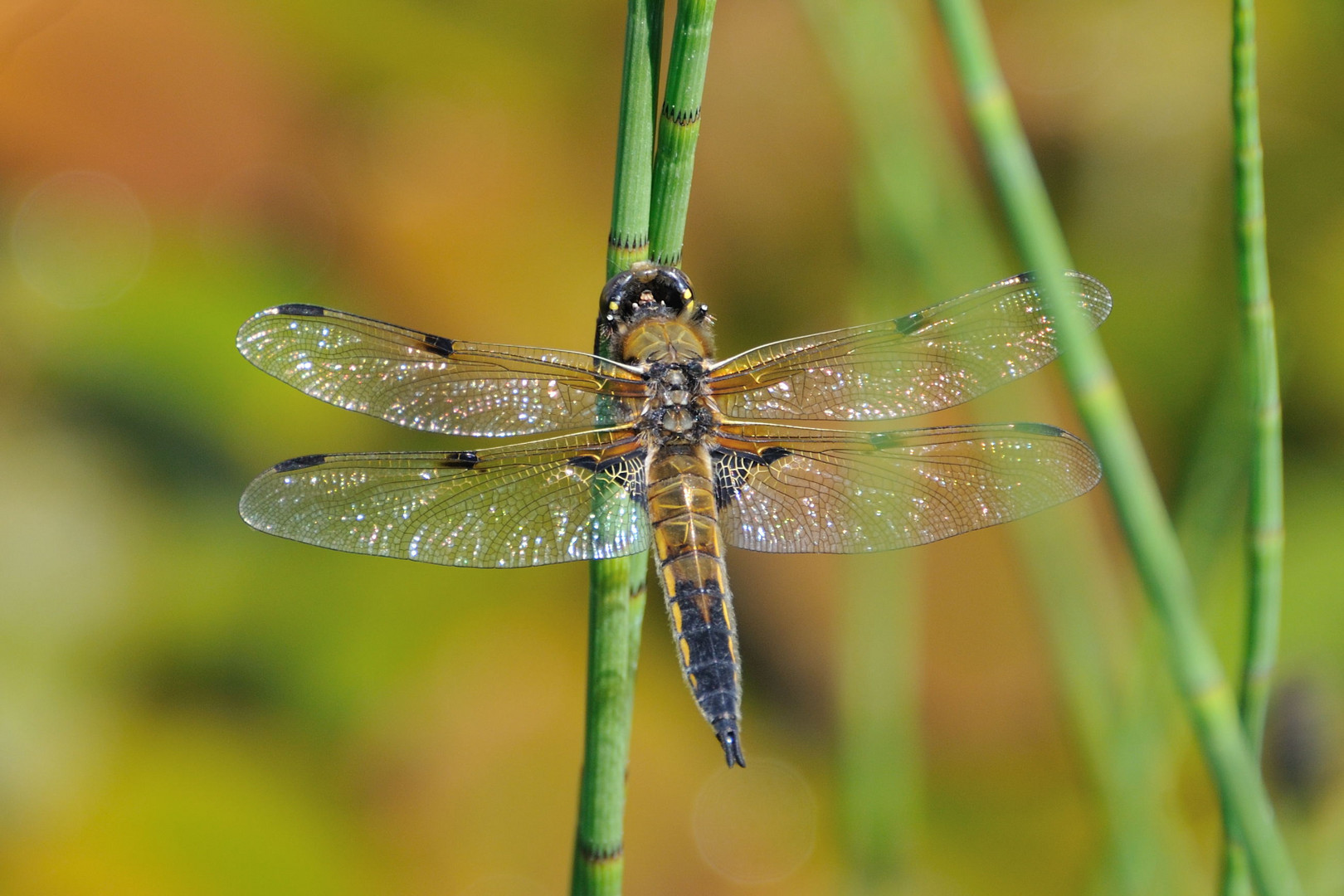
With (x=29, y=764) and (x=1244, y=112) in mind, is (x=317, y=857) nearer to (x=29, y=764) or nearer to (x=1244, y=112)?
(x=29, y=764)

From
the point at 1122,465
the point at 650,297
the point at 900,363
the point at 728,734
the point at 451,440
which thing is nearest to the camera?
the point at 1122,465

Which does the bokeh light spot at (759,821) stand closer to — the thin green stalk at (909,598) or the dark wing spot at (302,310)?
the thin green stalk at (909,598)

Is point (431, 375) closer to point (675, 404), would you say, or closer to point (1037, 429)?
point (675, 404)

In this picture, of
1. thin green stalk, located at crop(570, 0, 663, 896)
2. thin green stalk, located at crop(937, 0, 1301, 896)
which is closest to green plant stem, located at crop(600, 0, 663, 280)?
thin green stalk, located at crop(570, 0, 663, 896)

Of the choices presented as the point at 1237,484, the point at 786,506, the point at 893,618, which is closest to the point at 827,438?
the point at 786,506

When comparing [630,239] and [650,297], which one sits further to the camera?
[650,297]

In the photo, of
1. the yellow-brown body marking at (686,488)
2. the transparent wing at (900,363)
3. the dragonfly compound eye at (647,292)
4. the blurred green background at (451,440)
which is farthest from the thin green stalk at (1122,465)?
the blurred green background at (451,440)

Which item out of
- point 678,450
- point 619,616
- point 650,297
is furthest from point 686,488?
point 619,616

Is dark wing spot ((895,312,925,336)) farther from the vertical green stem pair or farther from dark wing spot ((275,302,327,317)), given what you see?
dark wing spot ((275,302,327,317))
